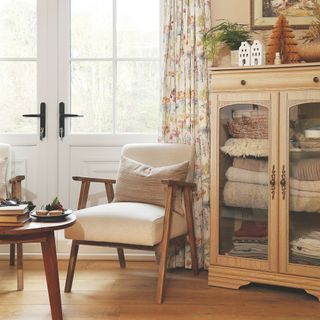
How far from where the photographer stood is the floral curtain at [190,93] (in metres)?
3.37

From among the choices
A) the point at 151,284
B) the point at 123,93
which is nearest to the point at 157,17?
the point at 123,93

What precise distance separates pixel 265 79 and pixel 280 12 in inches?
29.8

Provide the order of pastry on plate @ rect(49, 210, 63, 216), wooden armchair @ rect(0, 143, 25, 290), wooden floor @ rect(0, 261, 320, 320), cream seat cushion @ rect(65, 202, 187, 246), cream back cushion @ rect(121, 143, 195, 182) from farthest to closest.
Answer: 1. cream back cushion @ rect(121, 143, 195, 182)
2. wooden armchair @ rect(0, 143, 25, 290)
3. cream seat cushion @ rect(65, 202, 187, 246)
4. wooden floor @ rect(0, 261, 320, 320)
5. pastry on plate @ rect(49, 210, 63, 216)

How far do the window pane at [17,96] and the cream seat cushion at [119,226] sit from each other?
3.78ft

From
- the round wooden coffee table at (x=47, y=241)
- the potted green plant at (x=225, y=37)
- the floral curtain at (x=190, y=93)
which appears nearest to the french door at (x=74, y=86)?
the floral curtain at (x=190, y=93)

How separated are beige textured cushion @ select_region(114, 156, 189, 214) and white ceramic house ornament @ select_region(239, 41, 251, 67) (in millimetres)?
695

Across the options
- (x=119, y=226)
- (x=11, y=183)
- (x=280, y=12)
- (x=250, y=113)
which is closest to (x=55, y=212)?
(x=119, y=226)

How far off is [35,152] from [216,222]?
4.74ft

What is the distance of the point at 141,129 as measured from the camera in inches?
144

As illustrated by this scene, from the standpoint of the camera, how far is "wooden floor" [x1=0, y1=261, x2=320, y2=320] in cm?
254

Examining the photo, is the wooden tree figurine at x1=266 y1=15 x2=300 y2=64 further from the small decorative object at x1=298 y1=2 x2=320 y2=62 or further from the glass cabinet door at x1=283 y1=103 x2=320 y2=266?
the glass cabinet door at x1=283 y1=103 x2=320 y2=266

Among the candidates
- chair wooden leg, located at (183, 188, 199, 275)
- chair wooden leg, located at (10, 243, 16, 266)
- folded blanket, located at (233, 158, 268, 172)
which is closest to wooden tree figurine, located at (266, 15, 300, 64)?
folded blanket, located at (233, 158, 268, 172)

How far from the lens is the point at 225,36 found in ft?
10.6

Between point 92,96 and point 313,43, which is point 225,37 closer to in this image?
point 313,43
